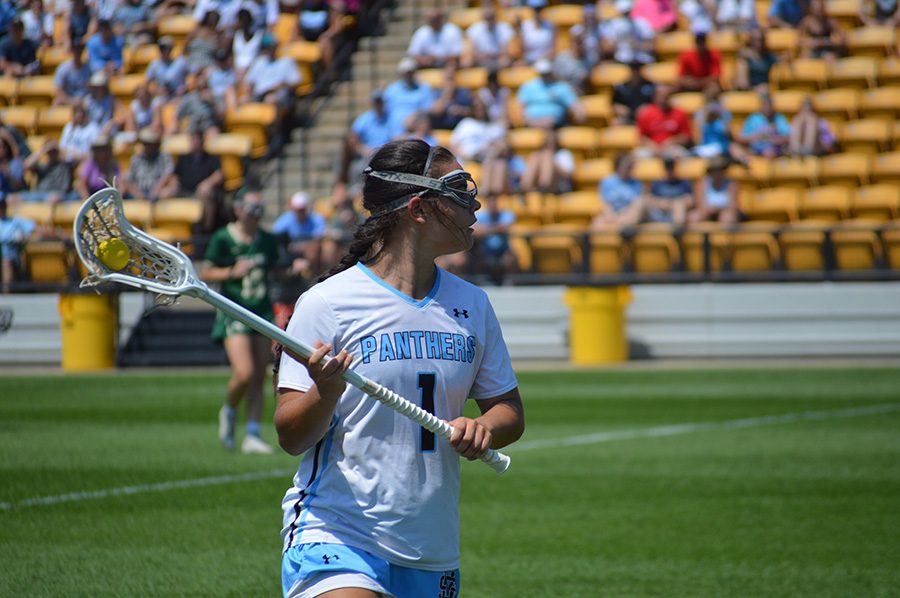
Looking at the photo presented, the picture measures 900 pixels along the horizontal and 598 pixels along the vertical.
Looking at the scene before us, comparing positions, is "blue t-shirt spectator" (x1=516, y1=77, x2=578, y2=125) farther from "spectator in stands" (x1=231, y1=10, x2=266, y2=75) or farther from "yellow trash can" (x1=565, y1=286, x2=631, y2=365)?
"spectator in stands" (x1=231, y1=10, x2=266, y2=75)

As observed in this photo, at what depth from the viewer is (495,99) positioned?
76.9 ft

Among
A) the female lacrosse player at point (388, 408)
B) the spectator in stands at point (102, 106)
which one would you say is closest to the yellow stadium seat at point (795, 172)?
the spectator in stands at point (102, 106)

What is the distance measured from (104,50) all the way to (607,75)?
10847 millimetres

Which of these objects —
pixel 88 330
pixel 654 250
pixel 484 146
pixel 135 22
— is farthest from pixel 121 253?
pixel 135 22

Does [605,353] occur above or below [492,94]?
below

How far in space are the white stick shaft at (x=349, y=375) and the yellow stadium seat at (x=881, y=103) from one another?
20278 mm

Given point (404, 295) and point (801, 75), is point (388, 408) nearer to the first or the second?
point (404, 295)

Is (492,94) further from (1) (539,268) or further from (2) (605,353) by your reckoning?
(2) (605,353)

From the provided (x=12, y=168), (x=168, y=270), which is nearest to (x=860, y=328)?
(x=12, y=168)

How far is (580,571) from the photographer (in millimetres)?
7324

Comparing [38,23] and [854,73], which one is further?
[38,23]

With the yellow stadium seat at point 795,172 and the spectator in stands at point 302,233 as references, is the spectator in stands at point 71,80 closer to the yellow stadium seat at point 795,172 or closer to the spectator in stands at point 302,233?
the spectator in stands at point 302,233

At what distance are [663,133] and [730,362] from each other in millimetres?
4164

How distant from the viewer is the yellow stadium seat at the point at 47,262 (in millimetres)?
21500
